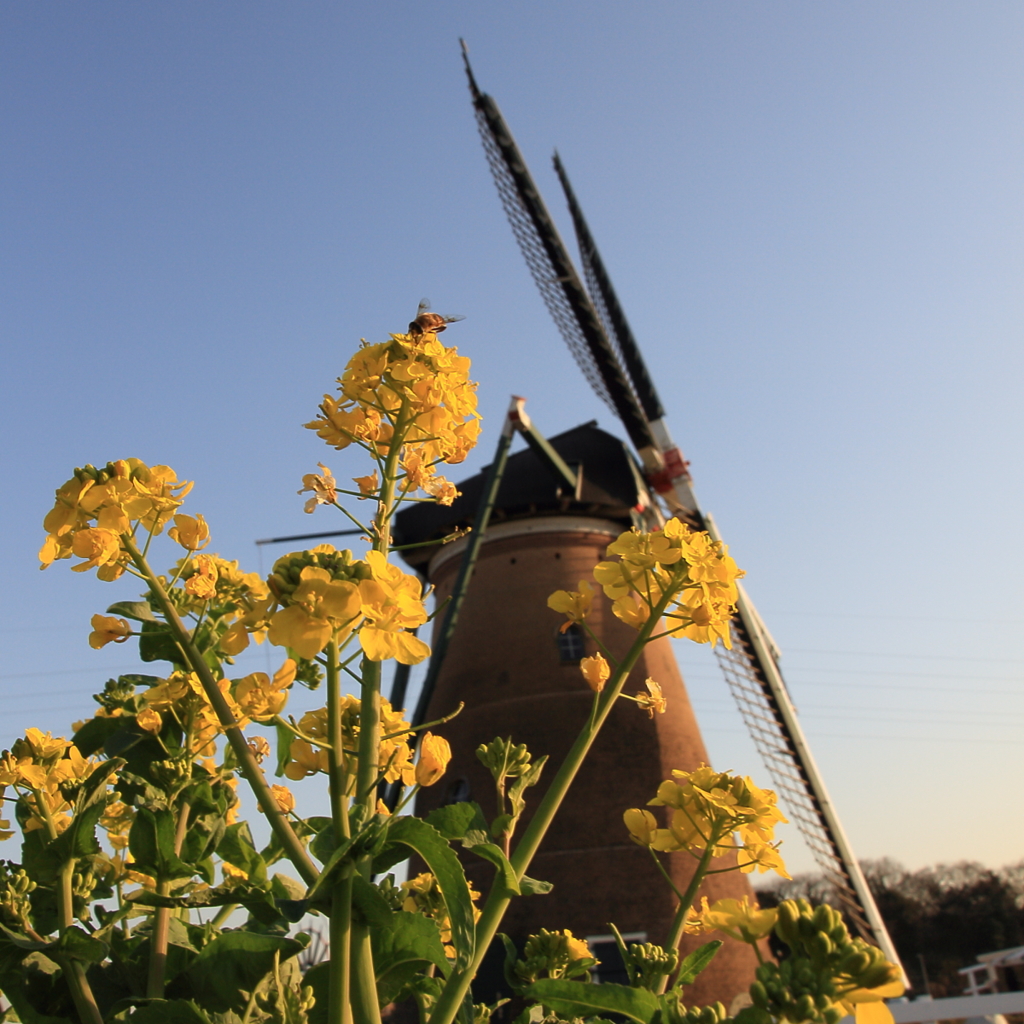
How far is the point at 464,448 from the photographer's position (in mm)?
1939

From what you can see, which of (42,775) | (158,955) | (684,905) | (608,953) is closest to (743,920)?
(684,905)

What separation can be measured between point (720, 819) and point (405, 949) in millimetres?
699

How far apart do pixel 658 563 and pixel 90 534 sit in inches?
41.8

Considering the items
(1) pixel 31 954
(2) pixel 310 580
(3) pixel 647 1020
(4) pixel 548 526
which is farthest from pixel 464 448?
(4) pixel 548 526

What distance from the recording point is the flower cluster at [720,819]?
174 cm

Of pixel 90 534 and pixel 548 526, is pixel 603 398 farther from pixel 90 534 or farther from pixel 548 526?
pixel 90 534

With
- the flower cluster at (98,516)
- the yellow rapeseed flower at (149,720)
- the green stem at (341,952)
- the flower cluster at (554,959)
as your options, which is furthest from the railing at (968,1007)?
the flower cluster at (98,516)

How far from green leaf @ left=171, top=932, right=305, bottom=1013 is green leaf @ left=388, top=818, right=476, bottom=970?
309 millimetres

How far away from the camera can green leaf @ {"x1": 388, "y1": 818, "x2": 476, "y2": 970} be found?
1.23 metres

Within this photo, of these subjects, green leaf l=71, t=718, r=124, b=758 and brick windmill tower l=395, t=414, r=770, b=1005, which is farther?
brick windmill tower l=395, t=414, r=770, b=1005

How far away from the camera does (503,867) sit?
125 centimetres

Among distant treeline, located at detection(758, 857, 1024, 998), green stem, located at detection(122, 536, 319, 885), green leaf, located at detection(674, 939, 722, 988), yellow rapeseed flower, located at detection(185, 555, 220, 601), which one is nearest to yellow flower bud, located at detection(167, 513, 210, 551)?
yellow rapeseed flower, located at detection(185, 555, 220, 601)

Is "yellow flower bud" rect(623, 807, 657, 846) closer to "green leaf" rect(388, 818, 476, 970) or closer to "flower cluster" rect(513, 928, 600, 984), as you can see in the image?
"flower cluster" rect(513, 928, 600, 984)

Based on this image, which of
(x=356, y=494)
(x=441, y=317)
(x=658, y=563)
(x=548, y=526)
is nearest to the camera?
(x=658, y=563)
